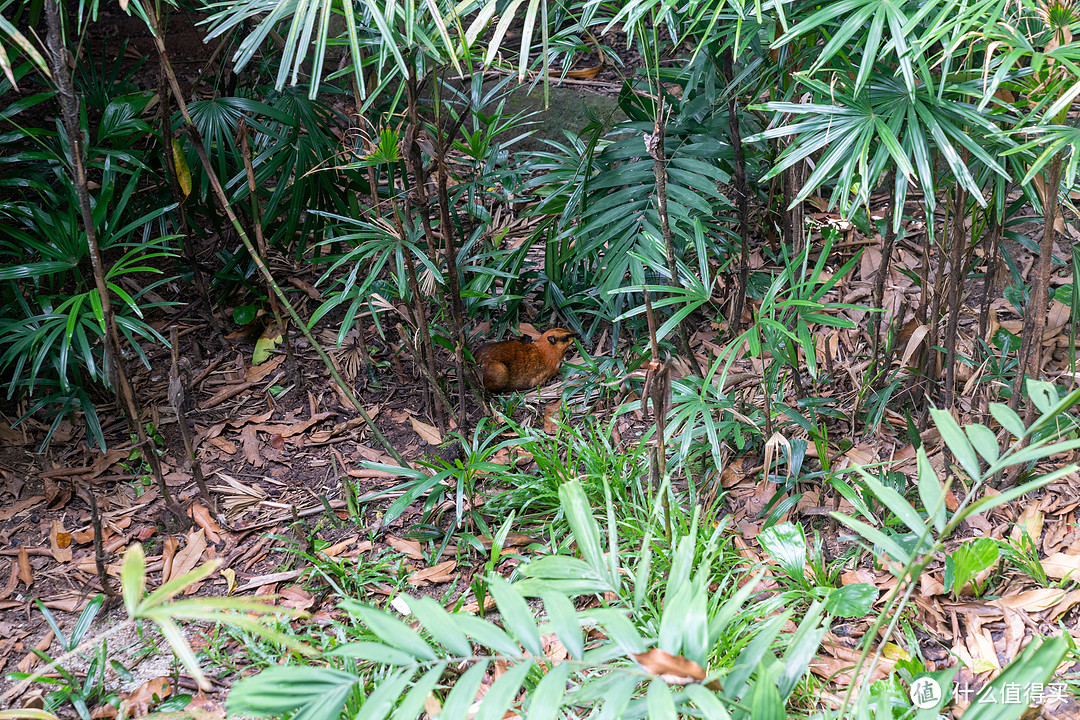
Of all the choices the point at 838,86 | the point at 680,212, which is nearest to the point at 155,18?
the point at 680,212

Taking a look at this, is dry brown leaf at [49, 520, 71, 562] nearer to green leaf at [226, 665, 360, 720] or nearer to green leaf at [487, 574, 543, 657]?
green leaf at [226, 665, 360, 720]

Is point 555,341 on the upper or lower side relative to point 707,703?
lower

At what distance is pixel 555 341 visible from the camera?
230 centimetres

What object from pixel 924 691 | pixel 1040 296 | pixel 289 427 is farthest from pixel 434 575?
pixel 1040 296

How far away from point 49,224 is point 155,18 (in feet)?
2.28

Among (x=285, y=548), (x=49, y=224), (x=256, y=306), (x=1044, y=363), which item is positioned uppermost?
(x=49, y=224)

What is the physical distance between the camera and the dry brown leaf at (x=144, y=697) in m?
1.42

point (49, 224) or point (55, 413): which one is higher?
point (49, 224)

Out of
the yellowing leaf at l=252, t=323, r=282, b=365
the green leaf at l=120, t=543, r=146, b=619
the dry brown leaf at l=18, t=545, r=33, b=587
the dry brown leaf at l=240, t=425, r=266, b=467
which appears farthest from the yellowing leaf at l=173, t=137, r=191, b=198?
the green leaf at l=120, t=543, r=146, b=619

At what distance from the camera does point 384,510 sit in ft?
6.38

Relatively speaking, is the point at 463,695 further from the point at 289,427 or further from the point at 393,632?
the point at 289,427

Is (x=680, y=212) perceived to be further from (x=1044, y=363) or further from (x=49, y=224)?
(x=49, y=224)

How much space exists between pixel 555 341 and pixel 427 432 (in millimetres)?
482

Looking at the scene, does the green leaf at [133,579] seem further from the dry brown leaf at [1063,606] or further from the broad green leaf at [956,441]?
the dry brown leaf at [1063,606]
